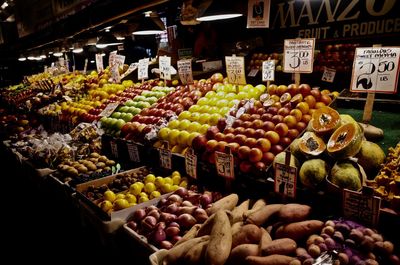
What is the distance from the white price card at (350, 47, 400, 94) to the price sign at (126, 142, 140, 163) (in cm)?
261

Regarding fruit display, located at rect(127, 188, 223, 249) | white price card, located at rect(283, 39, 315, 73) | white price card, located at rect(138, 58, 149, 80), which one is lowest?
fruit display, located at rect(127, 188, 223, 249)

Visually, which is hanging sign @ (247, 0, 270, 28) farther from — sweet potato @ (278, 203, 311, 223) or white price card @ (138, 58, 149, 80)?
white price card @ (138, 58, 149, 80)

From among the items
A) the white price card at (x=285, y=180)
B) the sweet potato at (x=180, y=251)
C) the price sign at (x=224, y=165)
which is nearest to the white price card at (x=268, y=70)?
the price sign at (x=224, y=165)

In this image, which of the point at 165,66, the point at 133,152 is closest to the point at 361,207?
the point at 133,152

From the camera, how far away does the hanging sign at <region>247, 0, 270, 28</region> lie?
142 inches

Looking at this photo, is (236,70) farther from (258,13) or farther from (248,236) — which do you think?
(248,236)

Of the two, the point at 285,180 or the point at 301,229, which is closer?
the point at 301,229

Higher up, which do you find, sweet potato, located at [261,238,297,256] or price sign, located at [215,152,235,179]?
price sign, located at [215,152,235,179]

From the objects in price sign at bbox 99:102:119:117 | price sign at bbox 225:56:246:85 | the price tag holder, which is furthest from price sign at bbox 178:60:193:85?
the price tag holder

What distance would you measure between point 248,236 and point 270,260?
0.84 feet

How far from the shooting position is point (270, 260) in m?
1.86

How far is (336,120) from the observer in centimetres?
260

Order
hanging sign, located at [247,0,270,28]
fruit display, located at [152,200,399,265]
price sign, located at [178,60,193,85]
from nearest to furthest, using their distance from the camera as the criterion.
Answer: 1. fruit display, located at [152,200,399,265]
2. hanging sign, located at [247,0,270,28]
3. price sign, located at [178,60,193,85]

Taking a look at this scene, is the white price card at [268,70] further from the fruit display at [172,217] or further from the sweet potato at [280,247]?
the sweet potato at [280,247]
